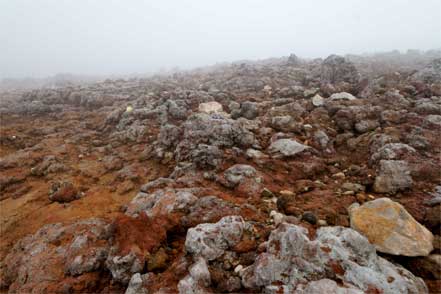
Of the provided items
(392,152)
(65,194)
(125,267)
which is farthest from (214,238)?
(65,194)

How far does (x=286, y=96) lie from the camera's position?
18672 mm

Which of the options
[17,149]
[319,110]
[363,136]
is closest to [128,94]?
[17,149]

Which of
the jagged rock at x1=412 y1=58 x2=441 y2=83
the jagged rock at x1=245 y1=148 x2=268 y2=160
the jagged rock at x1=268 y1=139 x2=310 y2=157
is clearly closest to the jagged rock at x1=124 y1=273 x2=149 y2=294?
the jagged rock at x1=245 y1=148 x2=268 y2=160

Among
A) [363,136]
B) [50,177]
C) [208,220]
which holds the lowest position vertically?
[50,177]

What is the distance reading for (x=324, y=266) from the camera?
16.2 ft

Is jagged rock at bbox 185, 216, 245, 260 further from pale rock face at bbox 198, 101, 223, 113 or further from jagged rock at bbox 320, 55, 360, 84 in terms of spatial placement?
jagged rock at bbox 320, 55, 360, 84

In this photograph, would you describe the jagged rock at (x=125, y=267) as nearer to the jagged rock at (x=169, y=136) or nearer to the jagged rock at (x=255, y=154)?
the jagged rock at (x=255, y=154)

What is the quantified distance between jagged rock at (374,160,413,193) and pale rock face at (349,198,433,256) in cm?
193

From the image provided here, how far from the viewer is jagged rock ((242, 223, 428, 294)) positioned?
4.71 m

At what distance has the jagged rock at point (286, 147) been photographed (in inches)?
421

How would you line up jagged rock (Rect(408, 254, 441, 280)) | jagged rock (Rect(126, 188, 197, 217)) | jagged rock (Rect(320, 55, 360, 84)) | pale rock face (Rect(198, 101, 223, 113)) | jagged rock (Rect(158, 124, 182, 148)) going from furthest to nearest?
jagged rock (Rect(320, 55, 360, 84))
pale rock face (Rect(198, 101, 223, 113))
jagged rock (Rect(158, 124, 182, 148))
jagged rock (Rect(126, 188, 197, 217))
jagged rock (Rect(408, 254, 441, 280))

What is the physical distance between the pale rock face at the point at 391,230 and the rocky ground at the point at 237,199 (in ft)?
0.08

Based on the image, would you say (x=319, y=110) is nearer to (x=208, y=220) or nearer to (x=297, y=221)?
(x=297, y=221)

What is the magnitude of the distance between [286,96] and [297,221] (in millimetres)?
13663
